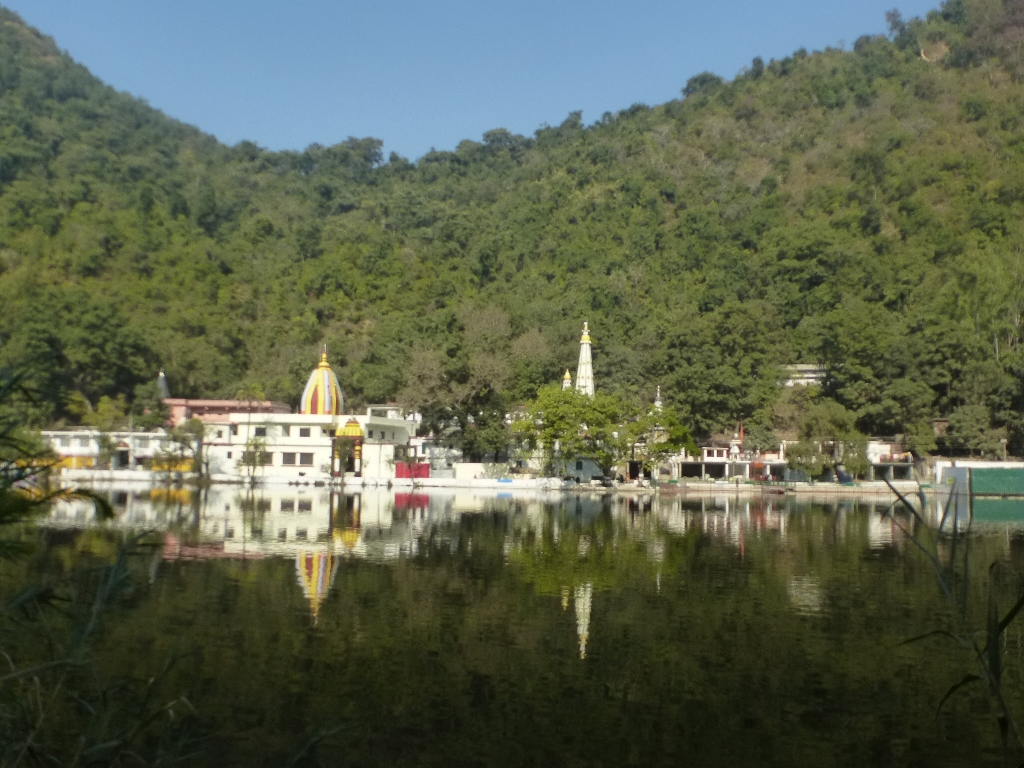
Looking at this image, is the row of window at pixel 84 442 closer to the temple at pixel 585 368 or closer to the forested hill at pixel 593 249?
the forested hill at pixel 593 249

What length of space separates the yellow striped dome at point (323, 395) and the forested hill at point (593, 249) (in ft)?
10.8

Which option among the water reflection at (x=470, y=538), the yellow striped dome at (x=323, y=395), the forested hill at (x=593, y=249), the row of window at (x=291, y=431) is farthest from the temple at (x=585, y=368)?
the water reflection at (x=470, y=538)

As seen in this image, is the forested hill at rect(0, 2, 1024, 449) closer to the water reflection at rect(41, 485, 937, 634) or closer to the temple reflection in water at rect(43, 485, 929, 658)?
the water reflection at rect(41, 485, 937, 634)

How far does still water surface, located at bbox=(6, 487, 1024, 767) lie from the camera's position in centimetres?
979

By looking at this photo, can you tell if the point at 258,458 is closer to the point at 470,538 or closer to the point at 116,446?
the point at 116,446

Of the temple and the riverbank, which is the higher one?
the temple

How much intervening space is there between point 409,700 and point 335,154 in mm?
103711

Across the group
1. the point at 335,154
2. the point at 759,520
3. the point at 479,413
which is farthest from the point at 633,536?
the point at 335,154

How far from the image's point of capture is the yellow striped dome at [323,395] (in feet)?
174

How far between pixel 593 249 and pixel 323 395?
3171 cm

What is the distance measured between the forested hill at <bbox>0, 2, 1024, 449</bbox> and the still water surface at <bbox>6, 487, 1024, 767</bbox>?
1184 inches

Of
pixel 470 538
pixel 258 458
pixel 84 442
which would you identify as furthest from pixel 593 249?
pixel 470 538

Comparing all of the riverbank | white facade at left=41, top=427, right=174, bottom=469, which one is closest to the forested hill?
white facade at left=41, top=427, right=174, bottom=469

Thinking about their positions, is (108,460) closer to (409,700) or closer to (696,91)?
(409,700)
